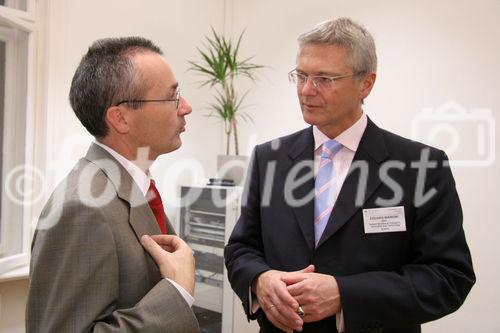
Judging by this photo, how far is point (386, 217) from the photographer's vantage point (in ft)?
4.15

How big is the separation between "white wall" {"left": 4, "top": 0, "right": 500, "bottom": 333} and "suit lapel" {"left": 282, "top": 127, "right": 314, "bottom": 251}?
1918 mm

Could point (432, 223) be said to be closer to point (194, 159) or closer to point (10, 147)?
point (10, 147)

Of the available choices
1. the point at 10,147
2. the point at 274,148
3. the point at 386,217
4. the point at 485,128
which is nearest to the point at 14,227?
the point at 10,147

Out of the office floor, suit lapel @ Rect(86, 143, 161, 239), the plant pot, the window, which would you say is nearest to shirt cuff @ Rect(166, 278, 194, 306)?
suit lapel @ Rect(86, 143, 161, 239)

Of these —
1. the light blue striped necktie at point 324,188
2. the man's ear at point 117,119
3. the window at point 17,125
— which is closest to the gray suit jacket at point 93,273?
the man's ear at point 117,119

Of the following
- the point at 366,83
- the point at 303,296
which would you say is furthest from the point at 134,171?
the point at 366,83

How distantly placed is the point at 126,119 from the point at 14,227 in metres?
2.07

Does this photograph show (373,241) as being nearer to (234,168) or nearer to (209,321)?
(234,168)

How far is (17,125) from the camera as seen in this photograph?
277 cm

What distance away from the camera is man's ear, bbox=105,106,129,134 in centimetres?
109

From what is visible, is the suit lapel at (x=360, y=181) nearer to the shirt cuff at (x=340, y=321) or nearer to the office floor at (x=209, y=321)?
the shirt cuff at (x=340, y=321)

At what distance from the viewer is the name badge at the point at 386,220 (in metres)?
1.26

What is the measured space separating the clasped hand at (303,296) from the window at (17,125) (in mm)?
2073

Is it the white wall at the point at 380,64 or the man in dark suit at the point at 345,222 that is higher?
the white wall at the point at 380,64
